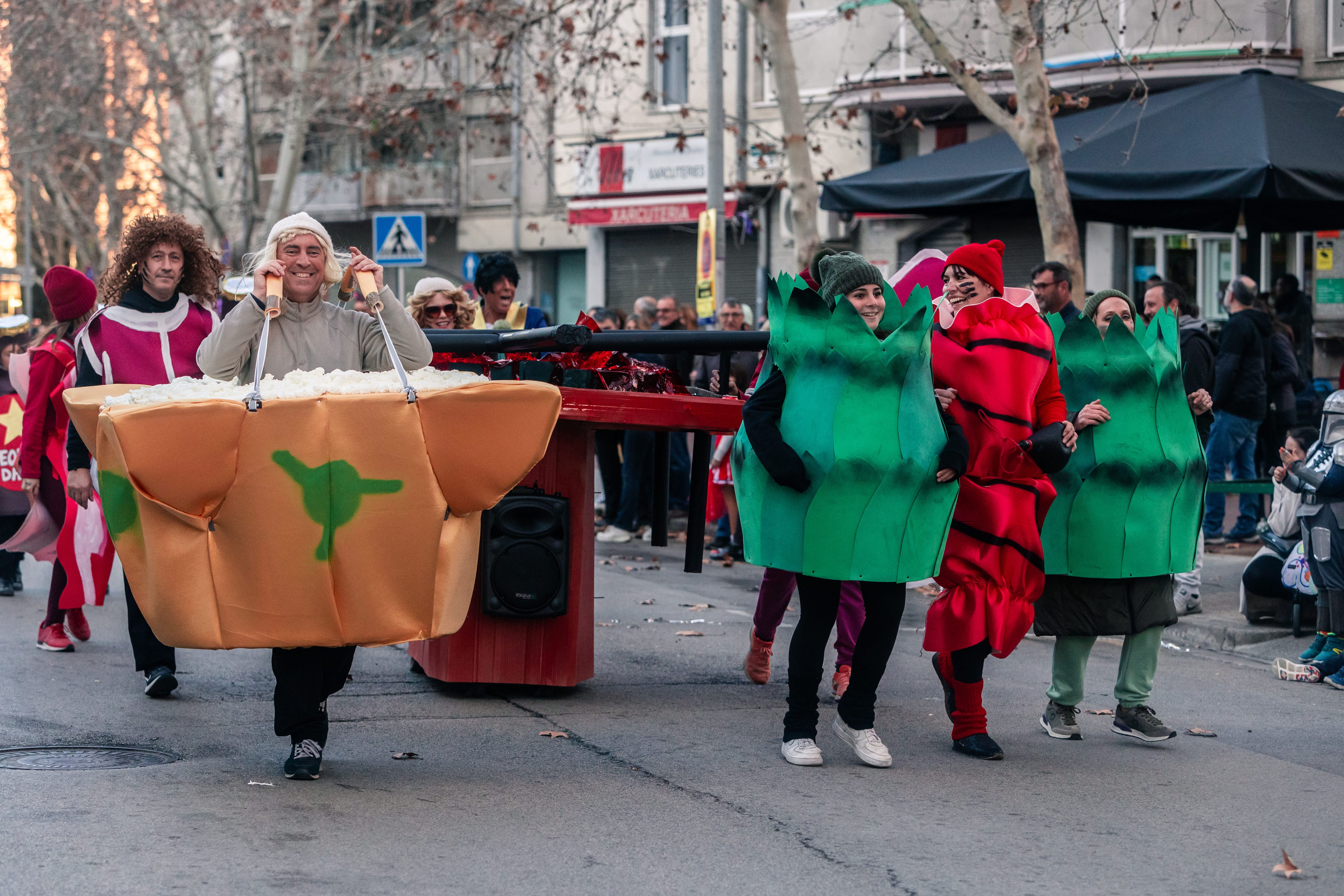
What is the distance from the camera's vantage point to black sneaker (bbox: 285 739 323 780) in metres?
5.38

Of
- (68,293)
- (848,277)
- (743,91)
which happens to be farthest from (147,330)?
(743,91)

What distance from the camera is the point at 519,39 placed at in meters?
16.4

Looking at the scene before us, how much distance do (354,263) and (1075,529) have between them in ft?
8.96

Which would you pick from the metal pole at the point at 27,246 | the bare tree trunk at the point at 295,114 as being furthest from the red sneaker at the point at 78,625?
the bare tree trunk at the point at 295,114

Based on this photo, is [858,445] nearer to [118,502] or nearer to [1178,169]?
[118,502]

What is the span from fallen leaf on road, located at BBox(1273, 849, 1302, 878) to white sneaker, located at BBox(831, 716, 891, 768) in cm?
146

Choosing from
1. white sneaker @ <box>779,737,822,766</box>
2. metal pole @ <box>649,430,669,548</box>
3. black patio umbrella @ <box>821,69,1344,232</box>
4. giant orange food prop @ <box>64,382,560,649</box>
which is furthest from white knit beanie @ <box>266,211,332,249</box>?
black patio umbrella @ <box>821,69,1344,232</box>

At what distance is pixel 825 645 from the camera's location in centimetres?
584

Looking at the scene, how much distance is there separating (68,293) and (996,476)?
15.6 ft

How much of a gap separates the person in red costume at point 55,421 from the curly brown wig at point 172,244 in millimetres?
631

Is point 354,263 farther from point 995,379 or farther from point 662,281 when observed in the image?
point 662,281

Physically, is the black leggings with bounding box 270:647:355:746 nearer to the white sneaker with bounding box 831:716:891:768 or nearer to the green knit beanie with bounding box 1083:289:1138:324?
the white sneaker with bounding box 831:716:891:768

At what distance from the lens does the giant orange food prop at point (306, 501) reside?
16.0 ft

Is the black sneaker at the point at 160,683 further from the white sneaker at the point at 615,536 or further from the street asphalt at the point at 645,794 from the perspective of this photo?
the white sneaker at the point at 615,536
